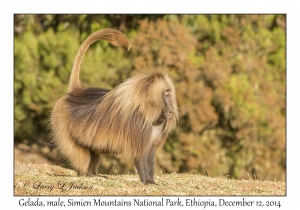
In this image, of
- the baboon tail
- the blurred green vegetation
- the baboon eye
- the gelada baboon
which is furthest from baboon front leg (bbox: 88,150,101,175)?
the blurred green vegetation

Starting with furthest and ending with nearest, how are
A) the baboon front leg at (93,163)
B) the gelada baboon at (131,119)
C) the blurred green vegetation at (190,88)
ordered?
the blurred green vegetation at (190,88) < the baboon front leg at (93,163) < the gelada baboon at (131,119)

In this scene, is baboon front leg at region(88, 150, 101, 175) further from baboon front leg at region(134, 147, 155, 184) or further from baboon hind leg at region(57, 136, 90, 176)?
baboon front leg at region(134, 147, 155, 184)

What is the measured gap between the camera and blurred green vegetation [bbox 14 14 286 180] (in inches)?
632

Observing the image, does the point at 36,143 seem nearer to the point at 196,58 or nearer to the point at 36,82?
the point at 36,82

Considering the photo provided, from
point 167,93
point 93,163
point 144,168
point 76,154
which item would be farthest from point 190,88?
point 144,168

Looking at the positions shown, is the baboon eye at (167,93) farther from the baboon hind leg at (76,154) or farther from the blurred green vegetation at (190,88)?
the blurred green vegetation at (190,88)

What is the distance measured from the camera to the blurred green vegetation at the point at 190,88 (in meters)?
16.1

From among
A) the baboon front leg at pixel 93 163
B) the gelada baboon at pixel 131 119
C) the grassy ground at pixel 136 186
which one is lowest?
the grassy ground at pixel 136 186

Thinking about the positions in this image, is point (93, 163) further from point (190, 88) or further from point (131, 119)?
point (190, 88)

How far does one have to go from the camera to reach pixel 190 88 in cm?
1605

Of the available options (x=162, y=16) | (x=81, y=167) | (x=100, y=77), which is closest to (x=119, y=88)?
(x=81, y=167)

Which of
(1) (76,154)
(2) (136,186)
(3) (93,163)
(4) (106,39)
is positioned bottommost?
(2) (136,186)

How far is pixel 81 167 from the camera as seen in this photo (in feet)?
26.5

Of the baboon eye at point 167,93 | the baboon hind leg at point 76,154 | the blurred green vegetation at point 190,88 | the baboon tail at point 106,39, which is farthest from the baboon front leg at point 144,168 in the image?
the blurred green vegetation at point 190,88
